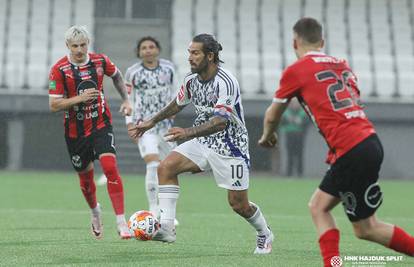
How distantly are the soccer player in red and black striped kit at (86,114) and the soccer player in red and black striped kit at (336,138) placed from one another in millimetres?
3349

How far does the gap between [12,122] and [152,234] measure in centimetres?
1631

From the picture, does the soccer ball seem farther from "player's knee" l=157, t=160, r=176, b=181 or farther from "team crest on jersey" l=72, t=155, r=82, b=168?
"team crest on jersey" l=72, t=155, r=82, b=168

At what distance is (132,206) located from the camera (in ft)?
49.6

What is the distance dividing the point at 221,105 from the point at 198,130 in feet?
1.21

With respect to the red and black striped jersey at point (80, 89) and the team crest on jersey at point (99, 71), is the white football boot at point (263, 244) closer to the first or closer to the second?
the red and black striped jersey at point (80, 89)

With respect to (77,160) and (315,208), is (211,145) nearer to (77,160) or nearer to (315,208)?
(77,160)

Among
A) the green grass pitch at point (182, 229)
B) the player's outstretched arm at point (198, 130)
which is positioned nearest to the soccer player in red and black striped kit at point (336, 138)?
the green grass pitch at point (182, 229)

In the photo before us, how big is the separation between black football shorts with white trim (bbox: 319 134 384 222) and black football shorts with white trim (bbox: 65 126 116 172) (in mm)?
3787

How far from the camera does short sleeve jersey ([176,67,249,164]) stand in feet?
29.0

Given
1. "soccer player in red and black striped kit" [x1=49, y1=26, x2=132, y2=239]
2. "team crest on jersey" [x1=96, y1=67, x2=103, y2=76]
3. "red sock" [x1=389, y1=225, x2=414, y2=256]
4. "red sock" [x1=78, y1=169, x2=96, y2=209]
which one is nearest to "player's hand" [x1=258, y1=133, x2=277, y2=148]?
"red sock" [x1=389, y1=225, x2=414, y2=256]

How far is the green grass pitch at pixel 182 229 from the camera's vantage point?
8477mm

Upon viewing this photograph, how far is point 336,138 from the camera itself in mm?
6910

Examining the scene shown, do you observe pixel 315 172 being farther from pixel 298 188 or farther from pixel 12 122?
pixel 12 122

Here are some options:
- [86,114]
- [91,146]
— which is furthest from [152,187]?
[86,114]
